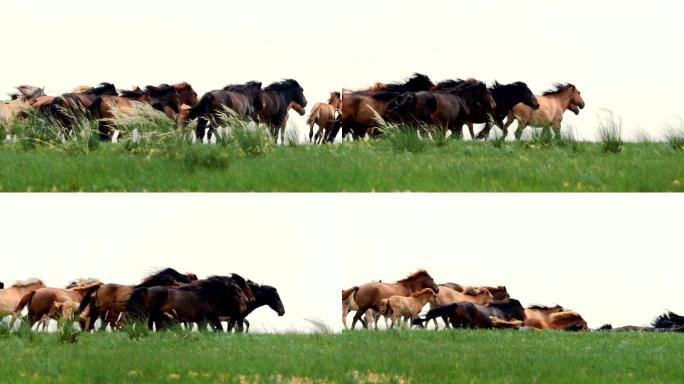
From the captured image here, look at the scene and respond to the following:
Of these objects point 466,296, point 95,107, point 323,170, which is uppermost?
point 95,107

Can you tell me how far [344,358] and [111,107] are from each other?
11017 millimetres

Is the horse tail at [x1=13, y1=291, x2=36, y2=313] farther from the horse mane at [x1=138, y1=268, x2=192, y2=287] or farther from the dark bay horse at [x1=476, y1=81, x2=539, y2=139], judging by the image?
the dark bay horse at [x1=476, y1=81, x2=539, y2=139]

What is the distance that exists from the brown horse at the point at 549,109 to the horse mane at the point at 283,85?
5276mm

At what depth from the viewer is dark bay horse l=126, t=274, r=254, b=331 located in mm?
25922

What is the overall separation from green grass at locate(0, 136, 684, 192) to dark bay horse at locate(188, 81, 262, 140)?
117 inches

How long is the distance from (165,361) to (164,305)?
6.58 meters

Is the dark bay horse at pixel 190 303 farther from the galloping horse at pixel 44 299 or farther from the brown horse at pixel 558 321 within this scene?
the brown horse at pixel 558 321

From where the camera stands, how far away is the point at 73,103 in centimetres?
2888

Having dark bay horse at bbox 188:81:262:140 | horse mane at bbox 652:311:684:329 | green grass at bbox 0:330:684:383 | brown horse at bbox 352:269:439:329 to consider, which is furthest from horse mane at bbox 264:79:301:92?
horse mane at bbox 652:311:684:329

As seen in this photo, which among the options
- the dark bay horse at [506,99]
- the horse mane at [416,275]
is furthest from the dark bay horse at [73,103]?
the dark bay horse at [506,99]

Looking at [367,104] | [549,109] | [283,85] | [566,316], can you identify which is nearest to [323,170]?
[367,104]

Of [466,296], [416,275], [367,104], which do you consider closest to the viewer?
[367,104]

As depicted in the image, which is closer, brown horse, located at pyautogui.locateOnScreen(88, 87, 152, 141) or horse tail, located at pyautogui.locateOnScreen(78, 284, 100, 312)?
horse tail, located at pyautogui.locateOnScreen(78, 284, 100, 312)

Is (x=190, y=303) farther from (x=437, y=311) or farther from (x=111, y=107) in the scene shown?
(x=437, y=311)
